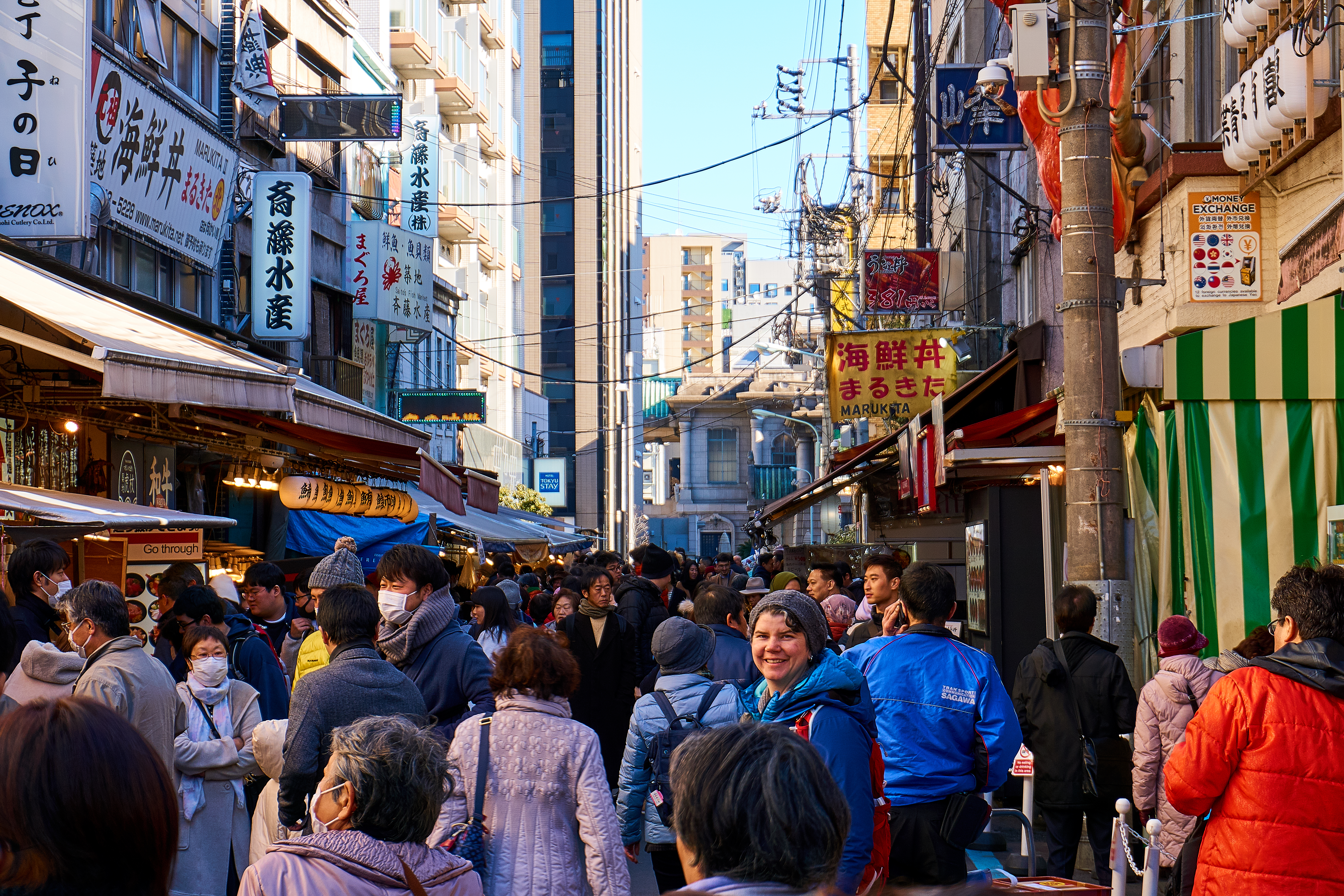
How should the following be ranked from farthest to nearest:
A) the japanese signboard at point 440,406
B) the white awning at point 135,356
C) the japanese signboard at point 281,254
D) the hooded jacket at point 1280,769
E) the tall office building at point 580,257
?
the tall office building at point 580,257
the japanese signboard at point 440,406
the japanese signboard at point 281,254
the white awning at point 135,356
the hooded jacket at point 1280,769

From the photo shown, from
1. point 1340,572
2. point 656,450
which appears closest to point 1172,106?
point 1340,572

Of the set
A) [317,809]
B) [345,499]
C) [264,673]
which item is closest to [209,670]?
[264,673]

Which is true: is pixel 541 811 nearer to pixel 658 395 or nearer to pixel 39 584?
pixel 39 584

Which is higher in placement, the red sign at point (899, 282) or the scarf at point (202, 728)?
the red sign at point (899, 282)

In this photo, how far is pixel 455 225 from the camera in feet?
130

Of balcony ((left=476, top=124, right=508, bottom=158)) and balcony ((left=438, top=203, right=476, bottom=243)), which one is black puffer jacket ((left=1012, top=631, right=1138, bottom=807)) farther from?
balcony ((left=476, top=124, right=508, bottom=158))

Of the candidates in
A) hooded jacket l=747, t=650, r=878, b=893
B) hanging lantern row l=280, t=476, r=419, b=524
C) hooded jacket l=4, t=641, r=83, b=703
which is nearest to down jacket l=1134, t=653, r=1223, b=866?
hooded jacket l=747, t=650, r=878, b=893

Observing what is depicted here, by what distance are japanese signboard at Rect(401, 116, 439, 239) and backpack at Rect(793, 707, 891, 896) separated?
81.0 ft

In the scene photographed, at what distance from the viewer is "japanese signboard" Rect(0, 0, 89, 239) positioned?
12.3 m

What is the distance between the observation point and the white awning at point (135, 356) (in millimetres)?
8781

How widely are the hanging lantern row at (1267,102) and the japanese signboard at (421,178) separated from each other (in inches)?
801

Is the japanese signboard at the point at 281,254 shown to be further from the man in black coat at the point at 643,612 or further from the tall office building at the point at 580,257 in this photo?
the tall office building at the point at 580,257

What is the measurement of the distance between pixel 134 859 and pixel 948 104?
15.8m

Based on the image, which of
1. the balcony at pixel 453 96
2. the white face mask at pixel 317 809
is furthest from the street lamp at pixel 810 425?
the white face mask at pixel 317 809
